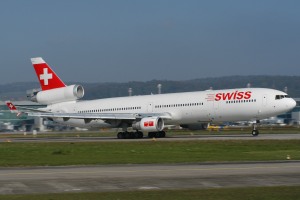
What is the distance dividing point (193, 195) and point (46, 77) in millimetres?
56507

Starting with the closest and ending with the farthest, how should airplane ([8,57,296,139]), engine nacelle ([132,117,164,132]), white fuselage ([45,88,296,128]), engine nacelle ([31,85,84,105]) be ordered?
1. white fuselage ([45,88,296,128])
2. airplane ([8,57,296,139])
3. engine nacelle ([132,117,164,132])
4. engine nacelle ([31,85,84,105])

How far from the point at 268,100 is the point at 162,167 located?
109 ft

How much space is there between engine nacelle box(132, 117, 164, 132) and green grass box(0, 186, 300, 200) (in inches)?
1682

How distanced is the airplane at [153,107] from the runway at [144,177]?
31.0m

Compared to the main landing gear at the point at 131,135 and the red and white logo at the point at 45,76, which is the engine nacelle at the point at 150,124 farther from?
the red and white logo at the point at 45,76

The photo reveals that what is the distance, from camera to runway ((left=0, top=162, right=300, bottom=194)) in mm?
22844

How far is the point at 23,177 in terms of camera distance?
86.9 feet

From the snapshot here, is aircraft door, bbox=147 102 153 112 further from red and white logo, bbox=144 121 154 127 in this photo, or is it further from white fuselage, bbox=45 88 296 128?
red and white logo, bbox=144 121 154 127

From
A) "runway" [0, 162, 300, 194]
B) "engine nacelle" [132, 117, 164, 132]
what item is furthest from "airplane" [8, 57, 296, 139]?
"runway" [0, 162, 300, 194]

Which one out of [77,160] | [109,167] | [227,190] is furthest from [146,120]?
[227,190]

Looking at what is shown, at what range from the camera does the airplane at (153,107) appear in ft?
204

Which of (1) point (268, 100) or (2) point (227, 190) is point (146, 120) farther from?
(2) point (227, 190)

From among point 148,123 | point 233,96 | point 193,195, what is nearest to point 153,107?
point 148,123

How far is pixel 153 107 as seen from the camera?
6869 cm
